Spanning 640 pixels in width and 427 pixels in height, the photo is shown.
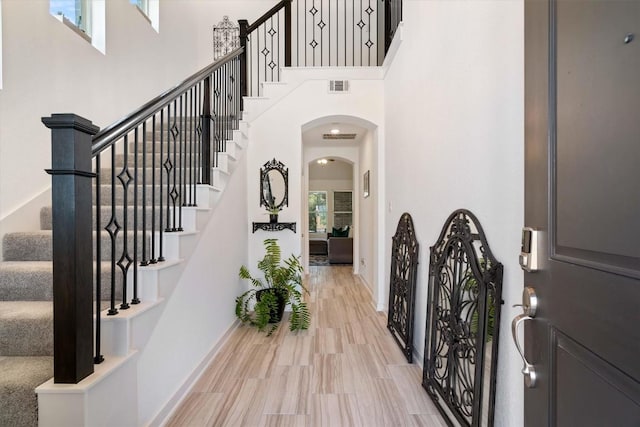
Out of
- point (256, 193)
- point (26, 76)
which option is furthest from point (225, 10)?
point (26, 76)

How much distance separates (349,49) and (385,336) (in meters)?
4.90

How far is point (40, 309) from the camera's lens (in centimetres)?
166

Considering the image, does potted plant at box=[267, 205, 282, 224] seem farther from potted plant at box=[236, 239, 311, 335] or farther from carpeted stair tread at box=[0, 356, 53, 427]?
carpeted stair tread at box=[0, 356, 53, 427]

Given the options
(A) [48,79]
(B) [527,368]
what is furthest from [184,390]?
(A) [48,79]

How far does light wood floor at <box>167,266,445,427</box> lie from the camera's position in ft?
6.23

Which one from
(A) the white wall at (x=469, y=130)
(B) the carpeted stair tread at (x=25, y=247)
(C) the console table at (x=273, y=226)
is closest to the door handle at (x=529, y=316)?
(A) the white wall at (x=469, y=130)

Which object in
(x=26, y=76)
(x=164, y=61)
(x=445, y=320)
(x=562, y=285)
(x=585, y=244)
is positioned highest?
(x=164, y=61)

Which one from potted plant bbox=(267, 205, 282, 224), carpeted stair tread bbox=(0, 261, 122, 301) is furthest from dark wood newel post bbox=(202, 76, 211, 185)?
potted plant bbox=(267, 205, 282, 224)

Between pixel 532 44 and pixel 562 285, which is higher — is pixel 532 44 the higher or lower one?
the higher one

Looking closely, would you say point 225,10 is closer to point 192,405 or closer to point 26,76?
point 26,76

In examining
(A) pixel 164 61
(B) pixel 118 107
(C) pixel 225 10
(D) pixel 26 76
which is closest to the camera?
(D) pixel 26 76

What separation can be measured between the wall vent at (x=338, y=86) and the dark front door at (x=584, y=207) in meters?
3.17

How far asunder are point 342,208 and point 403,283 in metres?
8.51

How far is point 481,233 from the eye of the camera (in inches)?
63.1
